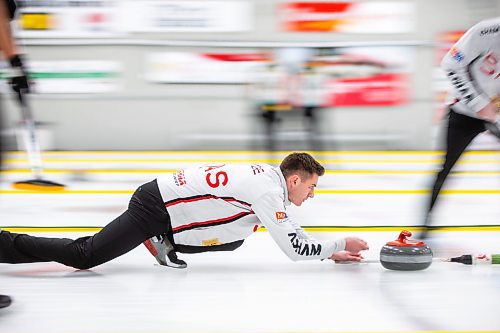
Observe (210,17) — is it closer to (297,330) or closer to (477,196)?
(477,196)

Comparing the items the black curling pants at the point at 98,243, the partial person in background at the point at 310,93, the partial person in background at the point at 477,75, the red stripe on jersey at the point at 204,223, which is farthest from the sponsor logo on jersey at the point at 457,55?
the partial person in background at the point at 310,93

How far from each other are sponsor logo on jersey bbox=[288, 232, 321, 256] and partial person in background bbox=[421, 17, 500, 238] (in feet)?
4.05

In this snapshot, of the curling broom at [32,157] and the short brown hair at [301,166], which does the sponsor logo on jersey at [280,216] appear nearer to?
the short brown hair at [301,166]

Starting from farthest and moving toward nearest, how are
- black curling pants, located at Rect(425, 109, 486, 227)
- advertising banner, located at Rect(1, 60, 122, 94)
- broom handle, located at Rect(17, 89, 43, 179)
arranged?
1. advertising banner, located at Rect(1, 60, 122, 94)
2. broom handle, located at Rect(17, 89, 43, 179)
3. black curling pants, located at Rect(425, 109, 486, 227)

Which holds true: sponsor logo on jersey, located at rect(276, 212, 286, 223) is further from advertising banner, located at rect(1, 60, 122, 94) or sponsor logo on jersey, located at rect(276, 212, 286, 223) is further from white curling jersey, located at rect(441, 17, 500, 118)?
advertising banner, located at rect(1, 60, 122, 94)

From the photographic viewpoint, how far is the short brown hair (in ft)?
11.0

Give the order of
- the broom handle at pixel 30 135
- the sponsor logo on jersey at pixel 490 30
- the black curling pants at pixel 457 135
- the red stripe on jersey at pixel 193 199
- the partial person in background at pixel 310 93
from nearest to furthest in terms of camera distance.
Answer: the red stripe on jersey at pixel 193 199 → the sponsor logo on jersey at pixel 490 30 → the black curling pants at pixel 457 135 → the broom handle at pixel 30 135 → the partial person in background at pixel 310 93

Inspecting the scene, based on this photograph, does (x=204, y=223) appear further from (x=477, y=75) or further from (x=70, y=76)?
(x=70, y=76)

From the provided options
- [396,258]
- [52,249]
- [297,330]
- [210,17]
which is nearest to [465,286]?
[396,258]

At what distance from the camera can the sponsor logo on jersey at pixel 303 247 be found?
3303 millimetres

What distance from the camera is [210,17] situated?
36.8ft

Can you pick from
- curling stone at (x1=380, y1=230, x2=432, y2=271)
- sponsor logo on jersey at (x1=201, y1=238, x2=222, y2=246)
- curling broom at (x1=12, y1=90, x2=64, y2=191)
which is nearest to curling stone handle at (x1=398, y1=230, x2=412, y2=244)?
curling stone at (x1=380, y1=230, x2=432, y2=271)

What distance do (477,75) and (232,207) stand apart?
5.20 feet

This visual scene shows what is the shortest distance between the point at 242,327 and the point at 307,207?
3.17 metres
